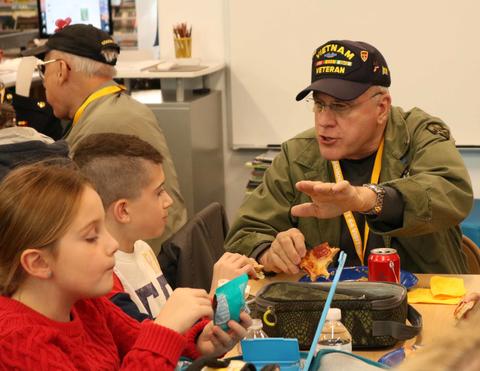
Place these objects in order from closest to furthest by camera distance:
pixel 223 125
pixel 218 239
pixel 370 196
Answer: pixel 370 196, pixel 218 239, pixel 223 125

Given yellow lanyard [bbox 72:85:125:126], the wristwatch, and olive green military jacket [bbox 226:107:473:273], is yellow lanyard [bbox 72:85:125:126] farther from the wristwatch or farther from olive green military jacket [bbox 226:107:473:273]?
the wristwatch

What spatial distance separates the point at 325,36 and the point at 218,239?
7.41 ft

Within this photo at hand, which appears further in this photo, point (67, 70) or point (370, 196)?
point (67, 70)

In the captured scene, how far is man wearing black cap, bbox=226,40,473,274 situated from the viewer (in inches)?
106

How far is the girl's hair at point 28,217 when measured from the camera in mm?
1626

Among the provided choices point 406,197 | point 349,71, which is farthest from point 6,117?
point 406,197

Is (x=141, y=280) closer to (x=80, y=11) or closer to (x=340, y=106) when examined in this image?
(x=340, y=106)

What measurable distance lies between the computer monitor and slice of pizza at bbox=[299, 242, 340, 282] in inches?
159

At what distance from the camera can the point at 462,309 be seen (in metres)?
2.22

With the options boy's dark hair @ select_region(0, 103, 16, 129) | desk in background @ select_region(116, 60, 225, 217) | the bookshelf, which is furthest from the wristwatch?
the bookshelf

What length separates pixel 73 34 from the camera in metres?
4.20

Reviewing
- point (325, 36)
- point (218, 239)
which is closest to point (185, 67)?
point (325, 36)

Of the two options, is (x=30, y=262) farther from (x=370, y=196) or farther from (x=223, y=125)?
(x=223, y=125)

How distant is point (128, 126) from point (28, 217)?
2216mm
